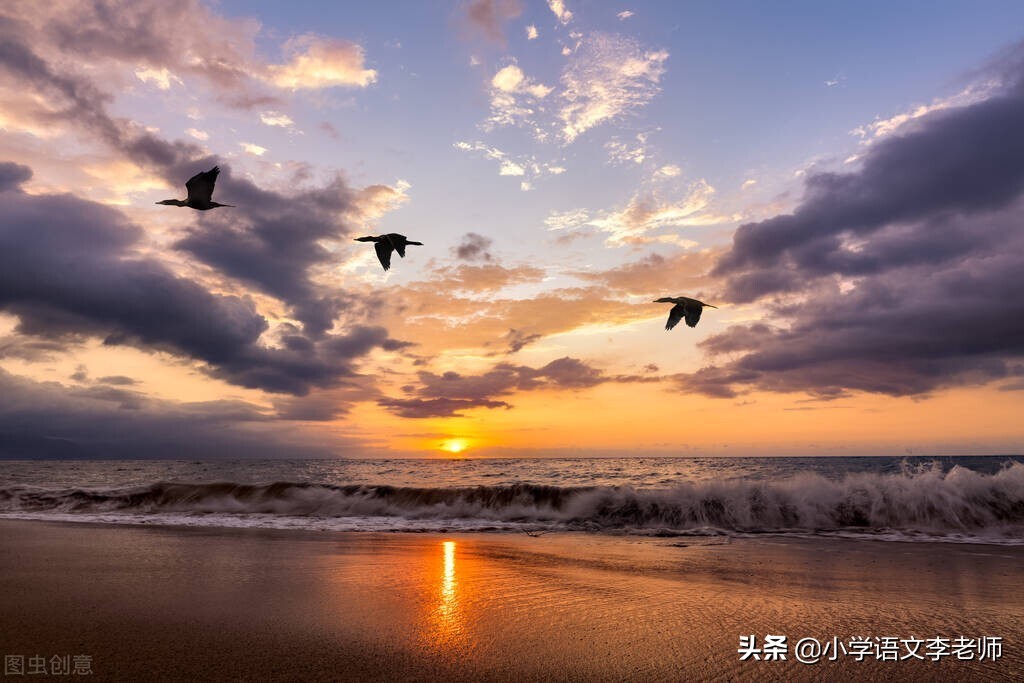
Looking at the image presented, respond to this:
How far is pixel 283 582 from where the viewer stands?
7.25m

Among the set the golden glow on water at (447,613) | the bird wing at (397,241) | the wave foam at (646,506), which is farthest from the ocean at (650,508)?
the bird wing at (397,241)

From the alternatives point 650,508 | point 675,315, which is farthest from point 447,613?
point 650,508

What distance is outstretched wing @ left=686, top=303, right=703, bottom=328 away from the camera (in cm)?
771

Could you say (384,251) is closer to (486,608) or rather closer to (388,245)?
(388,245)

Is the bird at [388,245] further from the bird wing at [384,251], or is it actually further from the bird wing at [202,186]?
the bird wing at [202,186]

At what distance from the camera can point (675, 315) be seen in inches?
315

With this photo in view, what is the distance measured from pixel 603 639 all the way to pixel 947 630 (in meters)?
3.19

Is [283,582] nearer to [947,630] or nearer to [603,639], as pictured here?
[603,639]

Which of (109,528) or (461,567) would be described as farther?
(109,528)

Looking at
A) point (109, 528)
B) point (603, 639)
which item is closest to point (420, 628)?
point (603, 639)

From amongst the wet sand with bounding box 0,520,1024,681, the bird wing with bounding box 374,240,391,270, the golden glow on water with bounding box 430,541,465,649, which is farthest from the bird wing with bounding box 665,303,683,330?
the golden glow on water with bounding box 430,541,465,649

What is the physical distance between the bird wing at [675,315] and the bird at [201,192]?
5.57 m

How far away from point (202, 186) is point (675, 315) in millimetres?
5925

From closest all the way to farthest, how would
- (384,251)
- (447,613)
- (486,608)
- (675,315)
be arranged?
(447,613) → (486,608) → (384,251) → (675,315)
